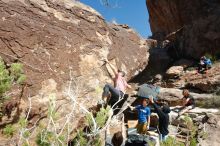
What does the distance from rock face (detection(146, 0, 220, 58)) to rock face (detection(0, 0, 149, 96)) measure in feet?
32.5

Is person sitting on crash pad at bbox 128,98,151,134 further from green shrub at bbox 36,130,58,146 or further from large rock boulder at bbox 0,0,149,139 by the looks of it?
green shrub at bbox 36,130,58,146

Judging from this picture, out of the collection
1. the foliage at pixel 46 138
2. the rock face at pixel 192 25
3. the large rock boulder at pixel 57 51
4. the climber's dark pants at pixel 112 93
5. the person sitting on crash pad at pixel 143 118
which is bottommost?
the foliage at pixel 46 138

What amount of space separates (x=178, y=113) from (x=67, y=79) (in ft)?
14.9

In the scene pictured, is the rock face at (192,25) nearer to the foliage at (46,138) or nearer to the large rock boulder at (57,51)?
the large rock boulder at (57,51)

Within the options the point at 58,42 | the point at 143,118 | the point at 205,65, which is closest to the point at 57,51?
the point at 58,42

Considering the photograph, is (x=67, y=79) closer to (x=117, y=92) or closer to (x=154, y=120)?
(x=117, y=92)

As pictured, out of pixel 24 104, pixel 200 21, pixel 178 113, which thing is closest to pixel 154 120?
pixel 178 113

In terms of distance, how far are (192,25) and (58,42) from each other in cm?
1335

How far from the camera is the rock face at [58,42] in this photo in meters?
8.40

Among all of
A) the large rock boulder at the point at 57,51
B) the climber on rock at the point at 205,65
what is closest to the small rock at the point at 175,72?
the climber on rock at the point at 205,65

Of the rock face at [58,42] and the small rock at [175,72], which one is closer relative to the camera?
the rock face at [58,42]

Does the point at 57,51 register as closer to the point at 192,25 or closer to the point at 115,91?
the point at 115,91

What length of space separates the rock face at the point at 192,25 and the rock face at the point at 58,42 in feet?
32.5

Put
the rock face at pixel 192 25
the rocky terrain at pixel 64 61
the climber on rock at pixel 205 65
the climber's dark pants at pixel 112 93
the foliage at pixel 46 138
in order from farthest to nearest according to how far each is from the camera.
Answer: the rock face at pixel 192 25 < the climber on rock at pixel 205 65 < the climber's dark pants at pixel 112 93 < the rocky terrain at pixel 64 61 < the foliage at pixel 46 138
